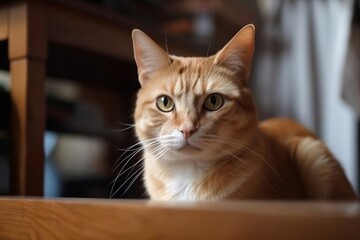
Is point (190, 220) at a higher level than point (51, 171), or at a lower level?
higher

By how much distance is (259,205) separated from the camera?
1.89 feet

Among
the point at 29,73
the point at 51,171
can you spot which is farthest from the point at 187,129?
the point at 51,171

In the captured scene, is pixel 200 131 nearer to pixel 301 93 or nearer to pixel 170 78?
pixel 170 78

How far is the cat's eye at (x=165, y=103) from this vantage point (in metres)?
1.06

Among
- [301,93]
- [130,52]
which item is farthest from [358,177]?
[130,52]

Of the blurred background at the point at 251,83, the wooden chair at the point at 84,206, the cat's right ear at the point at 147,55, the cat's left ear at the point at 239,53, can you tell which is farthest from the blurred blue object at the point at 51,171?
the cat's left ear at the point at 239,53

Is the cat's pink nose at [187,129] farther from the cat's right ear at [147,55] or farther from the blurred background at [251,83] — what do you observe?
A: the blurred background at [251,83]

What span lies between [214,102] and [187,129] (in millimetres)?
130

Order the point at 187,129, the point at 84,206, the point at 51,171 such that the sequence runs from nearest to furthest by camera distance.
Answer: the point at 84,206, the point at 187,129, the point at 51,171

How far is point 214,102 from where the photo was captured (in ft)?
3.44

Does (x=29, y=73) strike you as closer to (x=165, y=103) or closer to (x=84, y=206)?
(x=165, y=103)

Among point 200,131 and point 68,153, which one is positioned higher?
point 200,131

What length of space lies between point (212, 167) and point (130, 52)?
59cm

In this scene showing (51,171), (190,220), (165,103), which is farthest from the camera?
(51,171)
